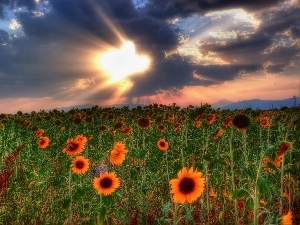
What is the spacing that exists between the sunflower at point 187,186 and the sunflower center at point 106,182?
45.5 inches

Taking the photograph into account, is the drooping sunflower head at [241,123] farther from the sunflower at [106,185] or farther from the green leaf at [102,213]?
the green leaf at [102,213]

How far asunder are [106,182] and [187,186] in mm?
1261

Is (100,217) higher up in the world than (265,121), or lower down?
lower down

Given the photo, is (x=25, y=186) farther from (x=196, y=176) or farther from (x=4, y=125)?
(x=4, y=125)

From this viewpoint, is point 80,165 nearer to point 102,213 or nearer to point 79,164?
point 79,164

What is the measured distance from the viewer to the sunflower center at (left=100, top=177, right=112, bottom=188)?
14.5 ft

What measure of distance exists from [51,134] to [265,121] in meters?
6.44

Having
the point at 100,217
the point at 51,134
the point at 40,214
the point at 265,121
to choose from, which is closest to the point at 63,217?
the point at 40,214

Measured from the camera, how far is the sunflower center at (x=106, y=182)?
4.42m

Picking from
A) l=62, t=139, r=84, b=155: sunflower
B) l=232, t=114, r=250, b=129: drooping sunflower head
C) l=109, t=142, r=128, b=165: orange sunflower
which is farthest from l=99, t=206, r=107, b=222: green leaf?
l=232, t=114, r=250, b=129: drooping sunflower head

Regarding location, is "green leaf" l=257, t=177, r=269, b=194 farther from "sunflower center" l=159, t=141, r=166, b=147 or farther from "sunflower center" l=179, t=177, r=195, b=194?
"sunflower center" l=159, t=141, r=166, b=147

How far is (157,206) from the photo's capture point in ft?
19.1

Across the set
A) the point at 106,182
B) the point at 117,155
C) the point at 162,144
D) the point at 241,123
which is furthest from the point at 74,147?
the point at 241,123

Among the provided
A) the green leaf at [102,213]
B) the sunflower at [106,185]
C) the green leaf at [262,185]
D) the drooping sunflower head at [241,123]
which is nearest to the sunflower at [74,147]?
the sunflower at [106,185]
